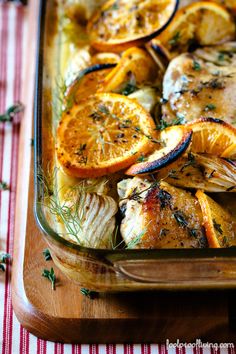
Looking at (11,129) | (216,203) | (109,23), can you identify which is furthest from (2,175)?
(216,203)

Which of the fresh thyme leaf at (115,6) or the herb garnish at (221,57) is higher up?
the fresh thyme leaf at (115,6)

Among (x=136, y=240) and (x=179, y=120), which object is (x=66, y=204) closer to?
(x=136, y=240)

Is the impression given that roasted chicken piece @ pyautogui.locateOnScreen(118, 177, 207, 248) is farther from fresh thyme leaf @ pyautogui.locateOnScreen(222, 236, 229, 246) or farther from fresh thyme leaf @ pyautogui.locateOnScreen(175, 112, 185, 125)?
fresh thyme leaf @ pyautogui.locateOnScreen(175, 112, 185, 125)

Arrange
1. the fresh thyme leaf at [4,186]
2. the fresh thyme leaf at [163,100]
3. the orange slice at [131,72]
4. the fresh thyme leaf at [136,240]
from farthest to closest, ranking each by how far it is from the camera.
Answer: the fresh thyme leaf at [4,186]
the orange slice at [131,72]
the fresh thyme leaf at [163,100]
the fresh thyme leaf at [136,240]

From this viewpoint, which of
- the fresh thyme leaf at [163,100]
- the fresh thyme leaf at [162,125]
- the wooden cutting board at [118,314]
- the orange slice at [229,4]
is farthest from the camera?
the orange slice at [229,4]

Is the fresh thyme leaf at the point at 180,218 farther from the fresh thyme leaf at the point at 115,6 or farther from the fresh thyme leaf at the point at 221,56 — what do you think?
the fresh thyme leaf at the point at 115,6

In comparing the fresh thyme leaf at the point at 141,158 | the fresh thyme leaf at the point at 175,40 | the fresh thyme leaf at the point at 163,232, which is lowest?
the fresh thyme leaf at the point at 163,232

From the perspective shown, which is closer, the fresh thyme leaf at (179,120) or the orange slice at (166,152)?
the orange slice at (166,152)

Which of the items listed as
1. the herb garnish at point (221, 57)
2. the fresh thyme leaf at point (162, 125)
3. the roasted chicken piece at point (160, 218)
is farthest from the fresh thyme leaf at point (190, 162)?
the herb garnish at point (221, 57)

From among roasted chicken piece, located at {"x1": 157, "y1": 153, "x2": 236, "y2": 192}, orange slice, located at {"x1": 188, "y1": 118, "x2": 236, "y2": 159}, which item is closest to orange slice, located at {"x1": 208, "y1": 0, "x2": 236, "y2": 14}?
orange slice, located at {"x1": 188, "y1": 118, "x2": 236, "y2": 159}
